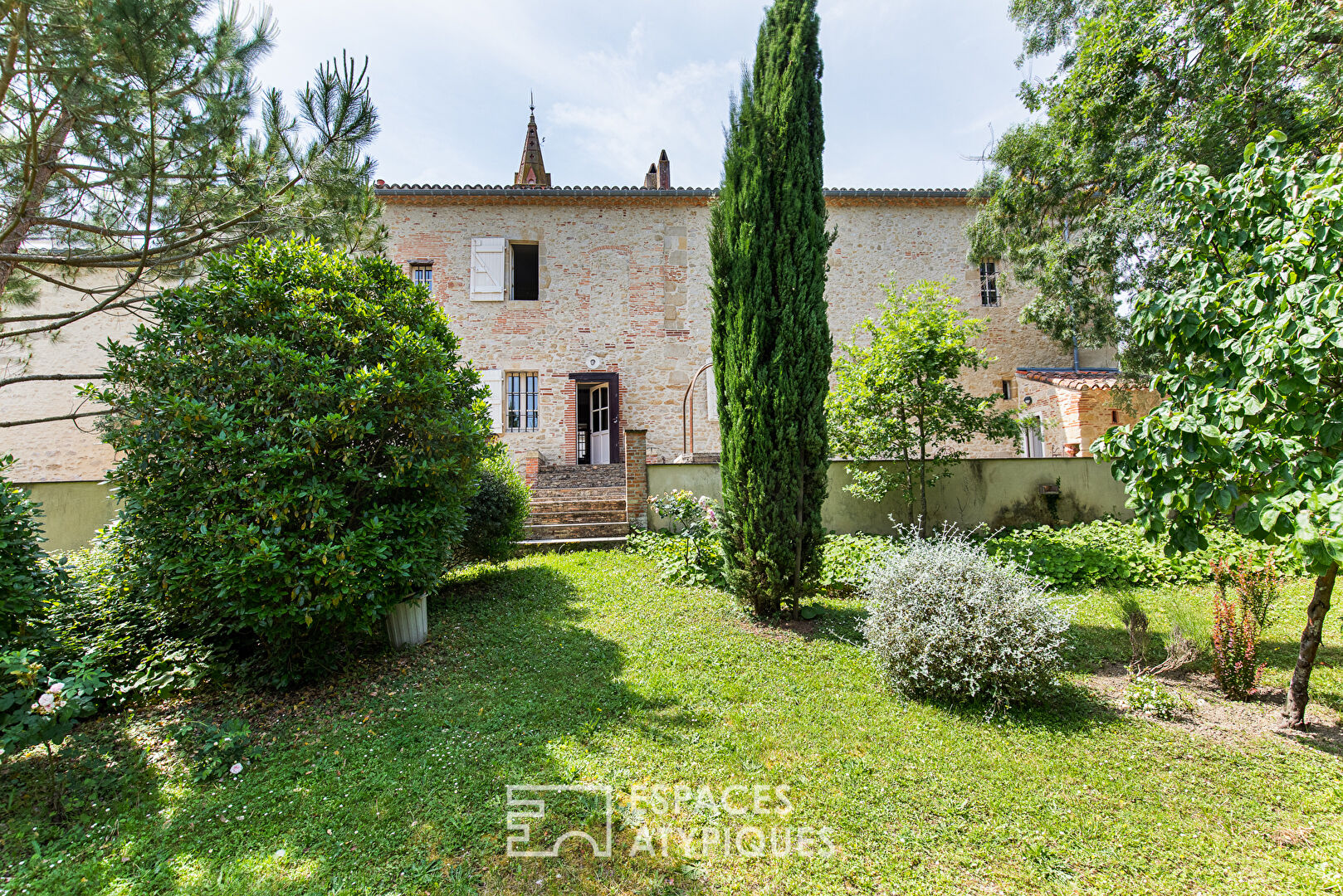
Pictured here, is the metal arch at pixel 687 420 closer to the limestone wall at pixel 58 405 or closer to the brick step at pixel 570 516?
the brick step at pixel 570 516

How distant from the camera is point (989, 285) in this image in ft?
42.5

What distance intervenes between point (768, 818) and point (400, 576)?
2710 mm

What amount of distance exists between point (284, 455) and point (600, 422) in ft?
29.9

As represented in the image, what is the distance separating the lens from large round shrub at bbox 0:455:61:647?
2947mm

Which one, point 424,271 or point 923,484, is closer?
point 923,484

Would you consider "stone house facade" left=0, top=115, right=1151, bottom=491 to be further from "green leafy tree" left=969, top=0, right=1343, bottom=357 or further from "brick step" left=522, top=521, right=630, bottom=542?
"brick step" left=522, top=521, right=630, bottom=542

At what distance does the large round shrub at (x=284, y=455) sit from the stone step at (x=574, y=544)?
3.55 meters

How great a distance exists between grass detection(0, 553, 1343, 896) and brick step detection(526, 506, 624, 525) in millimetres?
4336

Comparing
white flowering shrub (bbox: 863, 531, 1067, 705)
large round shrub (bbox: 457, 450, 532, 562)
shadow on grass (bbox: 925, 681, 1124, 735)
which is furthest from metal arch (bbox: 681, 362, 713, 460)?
shadow on grass (bbox: 925, 681, 1124, 735)

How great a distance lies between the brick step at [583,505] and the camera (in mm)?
8680

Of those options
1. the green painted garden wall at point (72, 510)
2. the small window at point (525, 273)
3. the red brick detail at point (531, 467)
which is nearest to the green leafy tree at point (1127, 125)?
Answer: the red brick detail at point (531, 467)

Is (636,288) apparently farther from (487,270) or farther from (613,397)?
(487,270)

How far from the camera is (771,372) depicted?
16.1 ft

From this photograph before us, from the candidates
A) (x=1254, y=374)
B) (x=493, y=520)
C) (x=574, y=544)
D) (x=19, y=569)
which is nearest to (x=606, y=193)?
(x=574, y=544)
